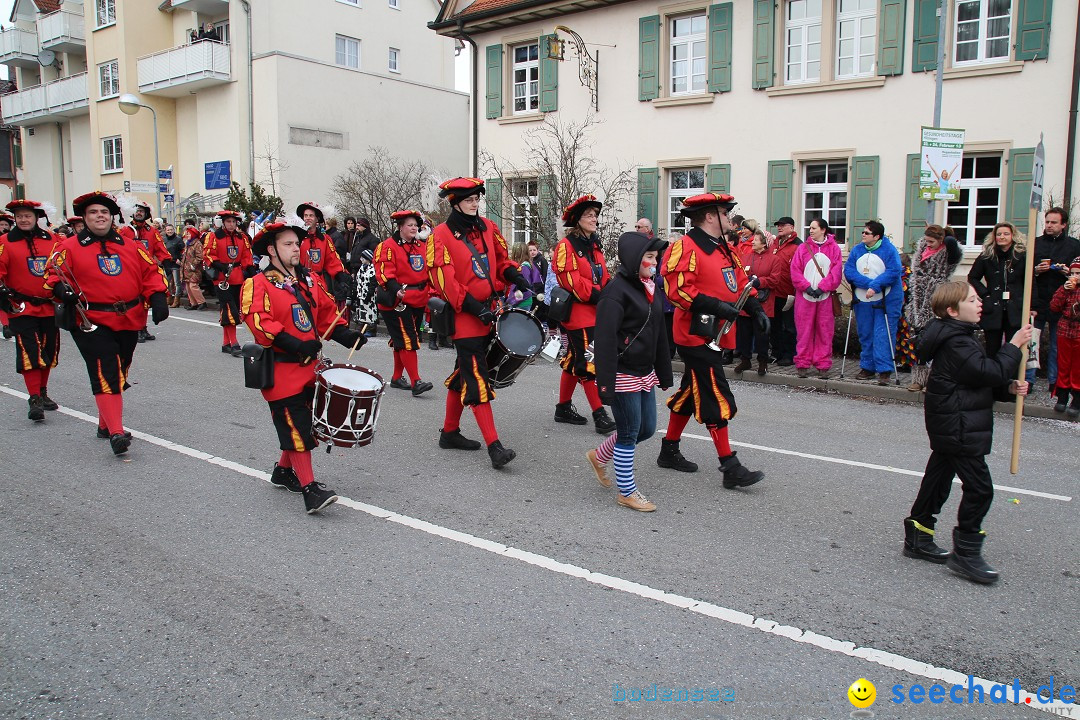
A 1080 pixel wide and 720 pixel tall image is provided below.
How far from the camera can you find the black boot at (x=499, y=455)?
6.51 metres

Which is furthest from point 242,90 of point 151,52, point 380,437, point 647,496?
point 647,496

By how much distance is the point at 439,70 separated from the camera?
34.5 m

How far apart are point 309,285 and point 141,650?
8.45ft

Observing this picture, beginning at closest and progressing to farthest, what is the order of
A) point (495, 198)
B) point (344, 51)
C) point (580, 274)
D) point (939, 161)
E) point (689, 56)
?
point (580, 274) → point (939, 161) → point (689, 56) → point (495, 198) → point (344, 51)

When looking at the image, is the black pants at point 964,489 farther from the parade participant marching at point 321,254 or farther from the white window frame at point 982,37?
the white window frame at point 982,37

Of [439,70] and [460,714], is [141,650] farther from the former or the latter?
[439,70]

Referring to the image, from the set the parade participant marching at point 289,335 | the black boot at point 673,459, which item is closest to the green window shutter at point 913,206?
the black boot at point 673,459

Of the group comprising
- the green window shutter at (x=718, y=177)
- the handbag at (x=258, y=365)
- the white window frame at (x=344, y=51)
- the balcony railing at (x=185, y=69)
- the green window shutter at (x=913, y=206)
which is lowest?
the handbag at (x=258, y=365)

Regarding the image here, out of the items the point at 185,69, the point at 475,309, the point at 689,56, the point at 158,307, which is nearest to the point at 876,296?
the point at 475,309

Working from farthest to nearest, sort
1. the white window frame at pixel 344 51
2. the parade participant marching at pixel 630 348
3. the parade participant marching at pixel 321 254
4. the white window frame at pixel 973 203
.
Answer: the white window frame at pixel 344 51 → the white window frame at pixel 973 203 → the parade participant marching at pixel 321 254 → the parade participant marching at pixel 630 348

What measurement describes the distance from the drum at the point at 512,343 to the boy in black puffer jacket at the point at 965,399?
3.03 metres

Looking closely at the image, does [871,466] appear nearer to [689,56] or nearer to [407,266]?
[407,266]

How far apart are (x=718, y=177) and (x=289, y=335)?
555 inches

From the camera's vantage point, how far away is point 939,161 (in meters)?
10.9
